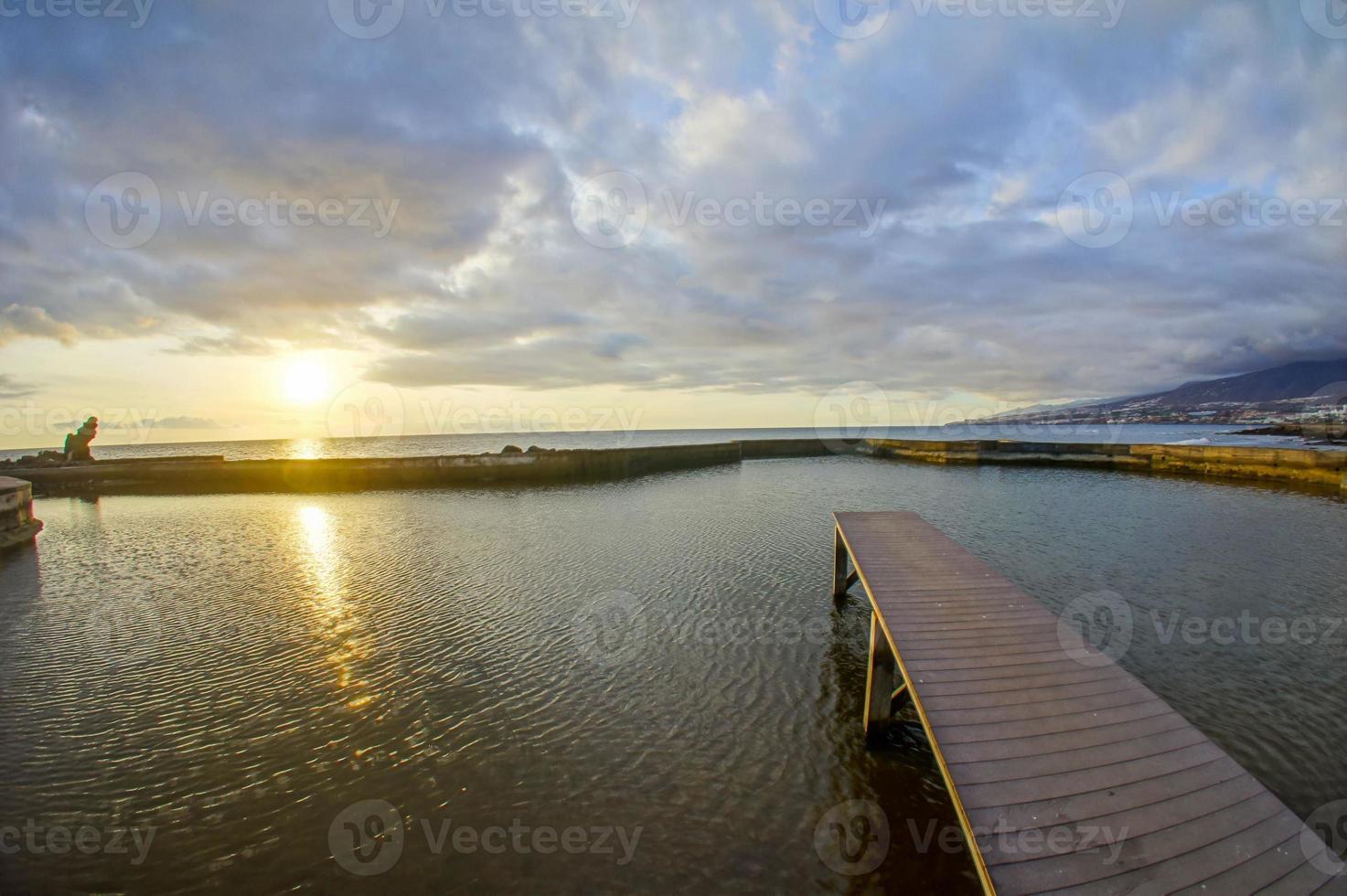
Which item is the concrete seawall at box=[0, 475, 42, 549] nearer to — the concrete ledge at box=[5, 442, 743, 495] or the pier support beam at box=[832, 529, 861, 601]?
the concrete ledge at box=[5, 442, 743, 495]

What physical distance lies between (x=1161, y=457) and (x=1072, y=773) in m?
38.0

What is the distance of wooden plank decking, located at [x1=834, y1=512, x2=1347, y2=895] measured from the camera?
3018mm

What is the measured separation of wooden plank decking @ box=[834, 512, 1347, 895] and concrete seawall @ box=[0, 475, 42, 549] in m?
22.4

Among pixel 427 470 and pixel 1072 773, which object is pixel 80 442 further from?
pixel 1072 773

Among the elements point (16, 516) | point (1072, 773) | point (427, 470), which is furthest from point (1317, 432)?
point (16, 516)

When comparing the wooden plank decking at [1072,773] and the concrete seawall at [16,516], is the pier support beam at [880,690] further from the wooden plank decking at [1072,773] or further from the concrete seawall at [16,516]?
the concrete seawall at [16,516]

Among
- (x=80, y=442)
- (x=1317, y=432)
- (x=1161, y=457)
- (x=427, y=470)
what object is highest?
(x=80, y=442)

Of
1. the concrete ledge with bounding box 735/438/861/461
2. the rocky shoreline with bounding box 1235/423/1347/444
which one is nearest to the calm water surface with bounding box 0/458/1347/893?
the concrete ledge with bounding box 735/438/861/461

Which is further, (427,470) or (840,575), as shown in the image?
(427,470)

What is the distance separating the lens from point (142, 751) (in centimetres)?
549

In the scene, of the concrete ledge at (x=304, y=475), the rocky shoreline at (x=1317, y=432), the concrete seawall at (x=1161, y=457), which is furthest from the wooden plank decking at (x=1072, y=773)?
the rocky shoreline at (x=1317, y=432)

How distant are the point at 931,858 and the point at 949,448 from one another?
4243 centimetres

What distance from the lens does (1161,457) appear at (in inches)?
1244

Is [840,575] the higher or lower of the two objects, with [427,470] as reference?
lower
